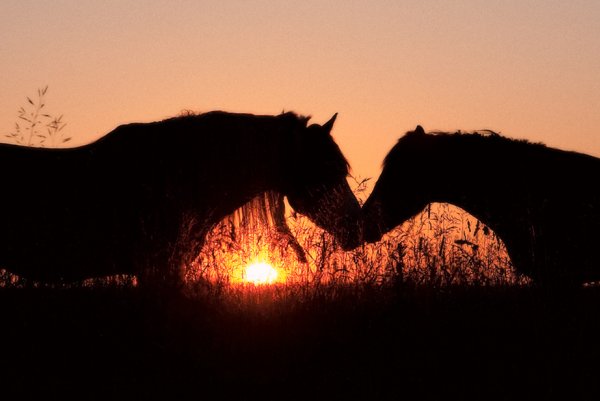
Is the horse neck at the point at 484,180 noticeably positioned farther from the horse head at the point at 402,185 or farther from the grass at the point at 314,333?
the grass at the point at 314,333

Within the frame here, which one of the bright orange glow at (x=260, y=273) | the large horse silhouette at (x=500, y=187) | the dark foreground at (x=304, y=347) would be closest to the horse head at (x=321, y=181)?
the large horse silhouette at (x=500, y=187)

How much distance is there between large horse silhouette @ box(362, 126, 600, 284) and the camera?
747cm

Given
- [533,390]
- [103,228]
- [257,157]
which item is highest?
[257,157]

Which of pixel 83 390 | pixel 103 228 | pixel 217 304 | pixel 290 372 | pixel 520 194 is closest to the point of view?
pixel 83 390

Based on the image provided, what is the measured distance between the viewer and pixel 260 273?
625 cm

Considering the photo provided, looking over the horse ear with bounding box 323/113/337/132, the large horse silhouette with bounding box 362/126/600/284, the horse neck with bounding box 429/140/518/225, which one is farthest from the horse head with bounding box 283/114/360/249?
the horse neck with bounding box 429/140/518/225

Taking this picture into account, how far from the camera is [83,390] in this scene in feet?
12.7

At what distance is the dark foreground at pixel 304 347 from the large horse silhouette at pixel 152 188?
110 centimetres

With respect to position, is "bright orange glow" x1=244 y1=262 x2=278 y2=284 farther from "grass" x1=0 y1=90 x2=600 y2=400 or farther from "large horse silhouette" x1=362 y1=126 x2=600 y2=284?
"large horse silhouette" x1=362 y1=126 x2=600 y2=284

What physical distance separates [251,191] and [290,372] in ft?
9.55

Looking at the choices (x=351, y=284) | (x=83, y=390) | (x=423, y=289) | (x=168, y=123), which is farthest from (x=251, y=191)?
(x=83, y=390)

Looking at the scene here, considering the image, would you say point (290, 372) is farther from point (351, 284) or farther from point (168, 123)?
point (168, 123)

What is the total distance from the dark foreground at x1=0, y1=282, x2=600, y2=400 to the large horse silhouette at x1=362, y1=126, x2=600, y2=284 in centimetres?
201

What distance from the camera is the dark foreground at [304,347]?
3.91 metres
